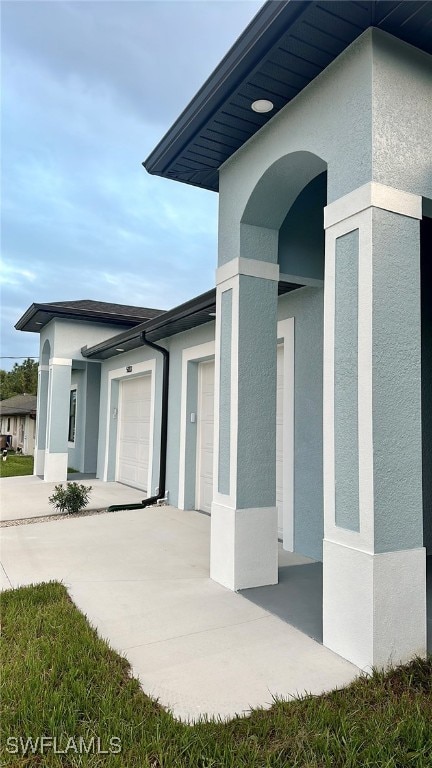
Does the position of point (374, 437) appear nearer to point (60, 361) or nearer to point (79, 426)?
point (60, 361)

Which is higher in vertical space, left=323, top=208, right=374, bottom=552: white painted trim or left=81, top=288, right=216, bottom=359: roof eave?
left=81, top=288, right=216, bottom=359: roof eave

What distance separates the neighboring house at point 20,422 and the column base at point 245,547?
24.5m

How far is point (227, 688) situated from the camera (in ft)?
9.60

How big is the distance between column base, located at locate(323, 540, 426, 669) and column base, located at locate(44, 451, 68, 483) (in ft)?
34.8

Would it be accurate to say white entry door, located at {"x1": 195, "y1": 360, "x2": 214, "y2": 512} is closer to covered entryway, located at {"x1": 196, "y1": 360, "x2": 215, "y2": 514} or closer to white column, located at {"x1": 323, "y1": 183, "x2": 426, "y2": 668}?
covered entryway, located at {"x1": 196, "y1": 360, "x2": 215, "y2": 514}

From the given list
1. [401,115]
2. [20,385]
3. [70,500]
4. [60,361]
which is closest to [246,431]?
[401,115]

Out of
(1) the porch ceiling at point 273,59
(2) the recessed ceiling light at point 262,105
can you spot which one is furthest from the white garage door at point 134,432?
Result: (2) the recessed ceiling light at point 262,105

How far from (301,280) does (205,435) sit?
3947 millimetres

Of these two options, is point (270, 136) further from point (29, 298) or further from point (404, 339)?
point (29, 298)

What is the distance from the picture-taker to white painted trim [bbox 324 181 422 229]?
11.0 ft

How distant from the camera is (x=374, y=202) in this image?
3334 millimetres

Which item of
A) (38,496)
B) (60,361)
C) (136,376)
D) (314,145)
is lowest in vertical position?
(38,496)

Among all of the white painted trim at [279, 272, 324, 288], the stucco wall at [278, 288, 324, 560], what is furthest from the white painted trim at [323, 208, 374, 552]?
the stucco wall at [278, 288, 324, 560]

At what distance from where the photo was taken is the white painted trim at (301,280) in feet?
18.2
